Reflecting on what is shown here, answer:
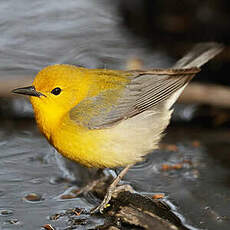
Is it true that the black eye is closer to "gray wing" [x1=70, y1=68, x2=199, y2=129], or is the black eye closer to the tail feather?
"gray wing" [x1=70, y1=68, x2=199, y2=129]

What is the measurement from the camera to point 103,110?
5.14 m

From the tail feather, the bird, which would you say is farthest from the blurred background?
the tail feather

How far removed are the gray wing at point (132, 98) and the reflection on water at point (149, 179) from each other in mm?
842

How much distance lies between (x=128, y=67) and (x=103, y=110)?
3487mm

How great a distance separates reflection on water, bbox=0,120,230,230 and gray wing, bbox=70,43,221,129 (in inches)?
33.2

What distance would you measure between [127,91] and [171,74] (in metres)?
0.46

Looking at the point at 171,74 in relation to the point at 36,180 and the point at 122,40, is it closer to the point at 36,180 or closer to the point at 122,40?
the point at 36,180

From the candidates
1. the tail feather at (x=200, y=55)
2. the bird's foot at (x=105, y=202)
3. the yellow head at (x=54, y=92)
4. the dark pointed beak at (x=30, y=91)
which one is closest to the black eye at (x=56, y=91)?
the yellow head at (x=54, y=92)

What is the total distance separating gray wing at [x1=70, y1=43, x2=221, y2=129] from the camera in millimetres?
5020

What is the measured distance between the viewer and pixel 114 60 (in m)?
8.91

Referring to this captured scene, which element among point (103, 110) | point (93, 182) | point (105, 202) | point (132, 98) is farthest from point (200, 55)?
point (105, 202)

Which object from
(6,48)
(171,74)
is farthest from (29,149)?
(6,48)

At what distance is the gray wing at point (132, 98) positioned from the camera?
16.5 feet

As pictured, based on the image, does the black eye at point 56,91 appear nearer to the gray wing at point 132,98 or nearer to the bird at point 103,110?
the bird at point 103,110
